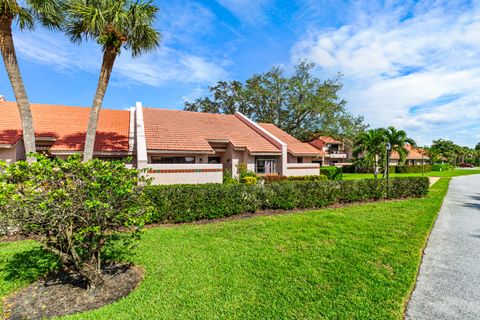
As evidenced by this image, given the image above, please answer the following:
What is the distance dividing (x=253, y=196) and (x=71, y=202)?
700cm

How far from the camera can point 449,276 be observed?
4.82 m

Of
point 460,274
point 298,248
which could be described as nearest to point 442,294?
point 460,274

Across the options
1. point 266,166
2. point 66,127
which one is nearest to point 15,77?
point 66,127

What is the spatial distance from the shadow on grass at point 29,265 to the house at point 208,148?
24.5 ft

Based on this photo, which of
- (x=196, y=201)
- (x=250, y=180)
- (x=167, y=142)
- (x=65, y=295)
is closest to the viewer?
(x=65, y=295)

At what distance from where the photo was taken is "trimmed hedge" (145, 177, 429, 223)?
8.61 m

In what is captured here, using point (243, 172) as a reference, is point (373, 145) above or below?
above

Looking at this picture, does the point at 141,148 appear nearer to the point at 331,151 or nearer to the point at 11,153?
the point at 11,153

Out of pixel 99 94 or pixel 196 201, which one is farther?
pixel 99 94

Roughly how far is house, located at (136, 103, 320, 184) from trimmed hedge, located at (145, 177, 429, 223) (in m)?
5.28

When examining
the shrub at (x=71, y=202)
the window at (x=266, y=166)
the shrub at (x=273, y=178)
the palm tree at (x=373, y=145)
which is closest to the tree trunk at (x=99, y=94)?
the shrub at (x=71, y=202)

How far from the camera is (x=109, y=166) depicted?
14.2ft

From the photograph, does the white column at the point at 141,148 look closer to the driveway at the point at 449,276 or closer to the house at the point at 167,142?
the house at the point at 167,142

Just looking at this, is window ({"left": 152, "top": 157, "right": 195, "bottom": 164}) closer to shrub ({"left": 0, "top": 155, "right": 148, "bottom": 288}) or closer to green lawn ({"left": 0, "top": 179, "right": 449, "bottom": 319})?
green lawn ({"left": 0, "top": 179, "right": 449, "bottom": 319})
